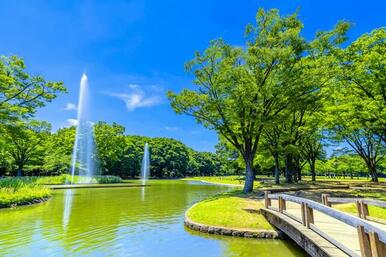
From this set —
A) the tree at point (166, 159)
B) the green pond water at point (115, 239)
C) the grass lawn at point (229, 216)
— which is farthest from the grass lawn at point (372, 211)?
the tree at point (166, 159)

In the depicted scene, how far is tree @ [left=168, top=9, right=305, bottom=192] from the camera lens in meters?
18.2

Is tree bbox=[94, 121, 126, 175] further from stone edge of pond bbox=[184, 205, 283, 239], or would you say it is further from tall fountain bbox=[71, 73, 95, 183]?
stone edge of pond bbox=[184, 205, 283, 239]

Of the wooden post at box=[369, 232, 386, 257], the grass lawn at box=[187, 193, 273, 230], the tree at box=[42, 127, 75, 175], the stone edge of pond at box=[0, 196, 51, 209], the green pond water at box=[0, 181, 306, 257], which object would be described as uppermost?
the tree at box=[42, 127, 75, 175]

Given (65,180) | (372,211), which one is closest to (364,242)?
(372,211)

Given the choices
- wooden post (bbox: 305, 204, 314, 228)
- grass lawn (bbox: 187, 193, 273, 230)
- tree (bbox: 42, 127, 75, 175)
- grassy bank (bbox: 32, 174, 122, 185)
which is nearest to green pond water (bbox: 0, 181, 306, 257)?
grass lawn (bbox: 187, 193, 273, 230)

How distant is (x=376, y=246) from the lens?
162 inches

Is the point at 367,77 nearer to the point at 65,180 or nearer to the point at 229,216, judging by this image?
the point at 229,216

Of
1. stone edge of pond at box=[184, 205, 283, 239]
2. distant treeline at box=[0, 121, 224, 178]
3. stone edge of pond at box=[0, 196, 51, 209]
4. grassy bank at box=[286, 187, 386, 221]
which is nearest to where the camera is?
stone edge of pond at box=[184, 205, 283, 239]

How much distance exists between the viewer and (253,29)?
19828mm

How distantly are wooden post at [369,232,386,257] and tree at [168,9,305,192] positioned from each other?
13.8 metres

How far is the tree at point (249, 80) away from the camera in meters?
18.2

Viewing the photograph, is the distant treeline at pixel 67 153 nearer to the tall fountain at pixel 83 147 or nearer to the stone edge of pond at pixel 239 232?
the tall fountain at pixel 83 147

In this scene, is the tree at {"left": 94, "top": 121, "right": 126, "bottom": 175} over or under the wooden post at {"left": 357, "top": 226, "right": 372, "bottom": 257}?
over

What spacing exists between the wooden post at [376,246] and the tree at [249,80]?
13.8 metres
